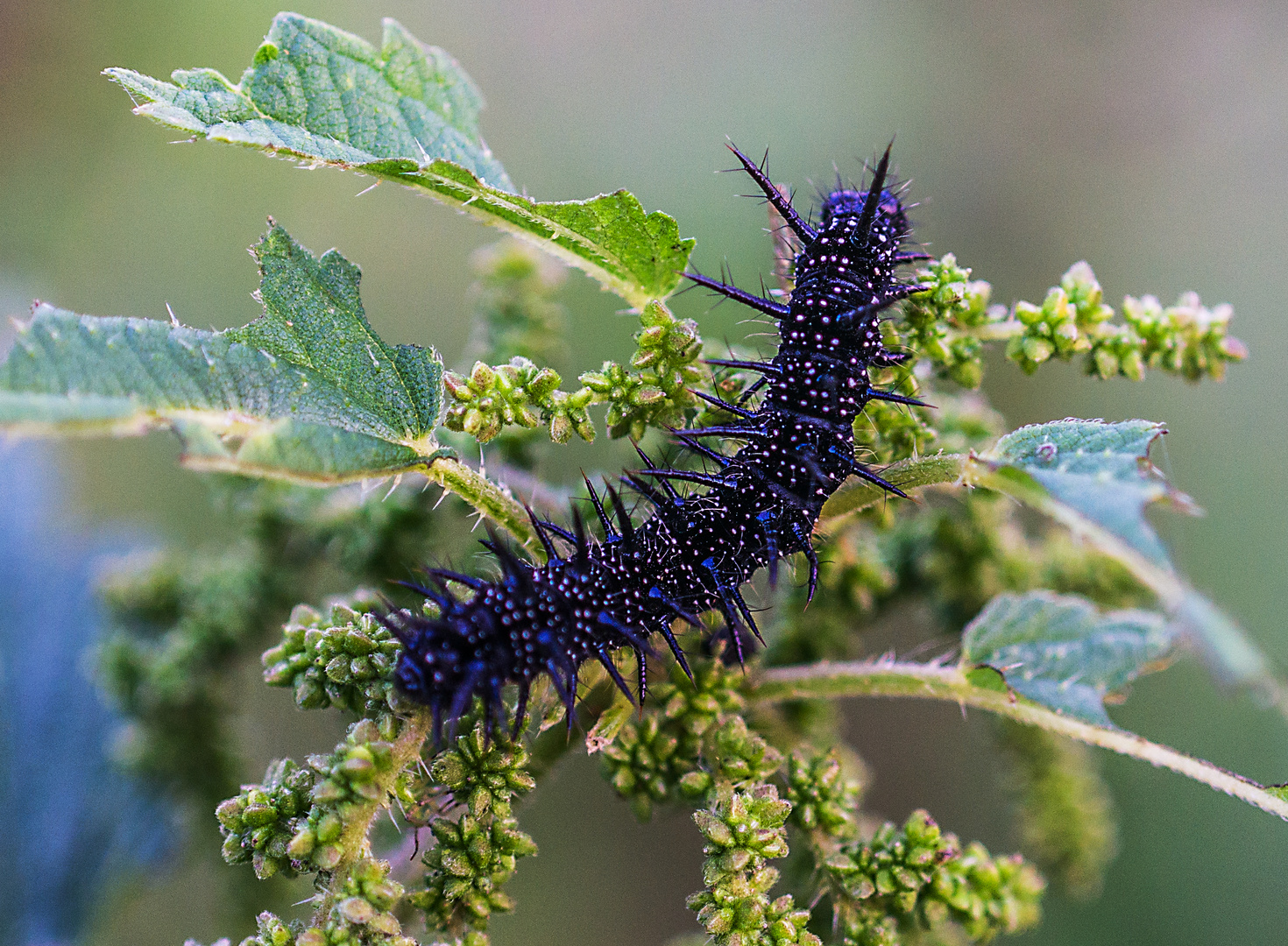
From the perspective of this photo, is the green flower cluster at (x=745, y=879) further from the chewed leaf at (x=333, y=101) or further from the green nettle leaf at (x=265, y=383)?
the chewed leaf at (x=333, y=101)

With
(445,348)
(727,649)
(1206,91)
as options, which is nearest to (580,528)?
(727,649)

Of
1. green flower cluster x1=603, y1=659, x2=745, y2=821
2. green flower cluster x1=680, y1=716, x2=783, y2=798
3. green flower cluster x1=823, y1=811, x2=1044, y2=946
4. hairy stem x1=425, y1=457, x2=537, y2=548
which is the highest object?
hairy stem x1=425, y1=457, x2=537, y2=548

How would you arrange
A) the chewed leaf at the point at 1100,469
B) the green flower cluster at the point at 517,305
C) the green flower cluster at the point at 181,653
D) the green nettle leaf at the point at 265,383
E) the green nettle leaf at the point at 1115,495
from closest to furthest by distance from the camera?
1. the green nettle leaf at the point at 1115,495
2. the chewed leaf at the point at 1100,469
3. the green nettle leaf at the point at 265,383
4. the green flower cluster at the point at 517,305
5. the green flower cluster at the point at 181,653

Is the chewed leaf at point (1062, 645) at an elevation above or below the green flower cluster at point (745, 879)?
above

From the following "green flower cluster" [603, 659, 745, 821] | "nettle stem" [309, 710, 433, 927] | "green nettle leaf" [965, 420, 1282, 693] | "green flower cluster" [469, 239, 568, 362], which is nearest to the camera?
"green nettle leaf" [965, 420, 1282, 693]

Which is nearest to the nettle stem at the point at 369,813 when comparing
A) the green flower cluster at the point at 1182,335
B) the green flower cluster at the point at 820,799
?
the green flower cluster at the point at 820,799

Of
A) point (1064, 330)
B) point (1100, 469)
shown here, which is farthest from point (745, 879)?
point (1064, 330)

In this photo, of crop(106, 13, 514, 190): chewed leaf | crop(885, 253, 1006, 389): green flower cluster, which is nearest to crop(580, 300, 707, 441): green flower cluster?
crop(885, 253, 1006, 389): green flower cluster

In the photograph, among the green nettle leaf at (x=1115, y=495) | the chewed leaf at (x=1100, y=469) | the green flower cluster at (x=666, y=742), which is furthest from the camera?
the green flower cluster at (x=666, y=742)

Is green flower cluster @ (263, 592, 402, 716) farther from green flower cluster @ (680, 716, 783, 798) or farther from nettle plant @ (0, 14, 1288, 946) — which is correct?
green flower cluster @ (680, 716, 783, 798)
